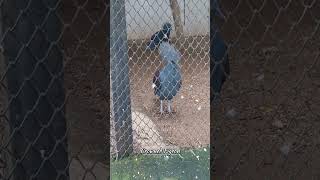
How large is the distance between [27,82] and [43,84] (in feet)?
0.09

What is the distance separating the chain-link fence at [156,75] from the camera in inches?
127

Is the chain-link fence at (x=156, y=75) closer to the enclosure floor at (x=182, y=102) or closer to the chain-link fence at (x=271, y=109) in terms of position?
the enclosure floor at (x=182, y=102)

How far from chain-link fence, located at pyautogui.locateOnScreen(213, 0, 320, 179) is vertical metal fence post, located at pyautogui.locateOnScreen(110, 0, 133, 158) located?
1.20 m

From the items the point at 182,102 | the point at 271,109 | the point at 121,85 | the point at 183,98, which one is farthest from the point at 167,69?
the point at 271,109

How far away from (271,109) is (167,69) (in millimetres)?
1589

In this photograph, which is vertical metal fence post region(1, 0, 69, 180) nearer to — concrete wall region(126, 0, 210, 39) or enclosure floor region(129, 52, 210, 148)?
→ enclosure floor region(129, 52, 210, 148)

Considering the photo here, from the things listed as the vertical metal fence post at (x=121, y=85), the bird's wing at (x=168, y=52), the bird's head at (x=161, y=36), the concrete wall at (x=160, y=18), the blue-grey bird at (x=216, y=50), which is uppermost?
the concrete wall at (x=160, y=18)

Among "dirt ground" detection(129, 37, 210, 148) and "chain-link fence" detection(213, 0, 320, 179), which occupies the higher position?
"dirt ground" detection(129, 37, 210, 148)

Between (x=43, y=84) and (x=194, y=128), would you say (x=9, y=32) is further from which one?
(x=194, y=128)

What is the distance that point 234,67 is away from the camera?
1888mm

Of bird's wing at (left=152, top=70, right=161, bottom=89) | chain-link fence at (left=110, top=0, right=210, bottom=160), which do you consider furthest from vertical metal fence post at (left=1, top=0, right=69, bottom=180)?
bird's wing at (left=152, top=70, right=161, bottom=89)

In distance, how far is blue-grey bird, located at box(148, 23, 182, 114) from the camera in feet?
11.5

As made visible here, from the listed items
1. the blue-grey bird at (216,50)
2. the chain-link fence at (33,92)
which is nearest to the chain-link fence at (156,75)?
the blue-grey bird at (216,50)

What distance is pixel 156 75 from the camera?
12.0 feet
